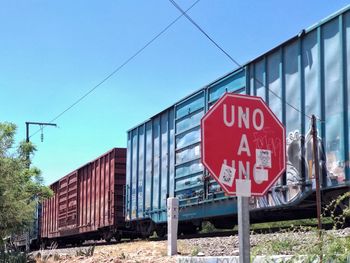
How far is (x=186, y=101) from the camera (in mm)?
15297

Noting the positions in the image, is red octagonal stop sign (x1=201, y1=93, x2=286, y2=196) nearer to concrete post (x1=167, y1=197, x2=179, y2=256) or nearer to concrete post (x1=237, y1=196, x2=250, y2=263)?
concrete post (x1=237, y1=196, x2=250, y2=263)

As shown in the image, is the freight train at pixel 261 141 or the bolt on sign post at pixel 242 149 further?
the freight train at pixel 261 141

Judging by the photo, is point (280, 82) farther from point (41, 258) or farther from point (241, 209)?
point (41, 258)

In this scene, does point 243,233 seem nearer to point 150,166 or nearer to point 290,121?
point 290,121

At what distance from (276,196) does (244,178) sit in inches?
308

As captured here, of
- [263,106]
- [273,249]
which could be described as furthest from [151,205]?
[263,106]

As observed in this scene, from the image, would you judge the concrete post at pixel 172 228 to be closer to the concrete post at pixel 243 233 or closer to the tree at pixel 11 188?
the tree at pixel 11 188

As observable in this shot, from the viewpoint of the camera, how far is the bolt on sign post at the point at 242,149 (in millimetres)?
3525

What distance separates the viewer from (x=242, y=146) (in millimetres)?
3645

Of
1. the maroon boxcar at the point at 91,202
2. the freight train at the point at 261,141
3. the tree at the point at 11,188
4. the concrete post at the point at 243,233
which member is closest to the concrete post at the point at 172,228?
the freight train at the point at 261,141

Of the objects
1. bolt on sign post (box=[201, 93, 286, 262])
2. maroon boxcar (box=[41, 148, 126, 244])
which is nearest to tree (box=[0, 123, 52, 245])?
maroon boxcar (box=[41, 148, 126, 244])

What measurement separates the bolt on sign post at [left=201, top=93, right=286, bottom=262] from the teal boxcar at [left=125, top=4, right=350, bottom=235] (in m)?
5.90

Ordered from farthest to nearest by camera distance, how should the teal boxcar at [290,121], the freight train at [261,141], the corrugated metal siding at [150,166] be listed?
1. the corrugated metal siding at [150,166]
2. the freight train at [261,141]
3. the teal boxcar at [290,121]

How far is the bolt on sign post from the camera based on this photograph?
3.53 meters
